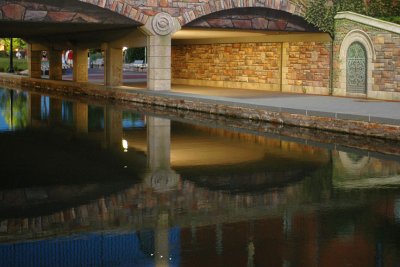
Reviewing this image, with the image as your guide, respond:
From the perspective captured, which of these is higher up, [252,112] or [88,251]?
[252,112]

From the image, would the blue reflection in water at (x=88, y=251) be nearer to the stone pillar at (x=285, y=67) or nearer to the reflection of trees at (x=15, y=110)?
the reflection of trees at (x=15, y=110)

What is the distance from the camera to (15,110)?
26141 millimetres

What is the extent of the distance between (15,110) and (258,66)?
13.3 metres

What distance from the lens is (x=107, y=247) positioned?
23.7 feet

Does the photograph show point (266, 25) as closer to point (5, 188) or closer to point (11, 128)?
point (11, 128)

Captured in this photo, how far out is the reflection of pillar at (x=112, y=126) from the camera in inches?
677

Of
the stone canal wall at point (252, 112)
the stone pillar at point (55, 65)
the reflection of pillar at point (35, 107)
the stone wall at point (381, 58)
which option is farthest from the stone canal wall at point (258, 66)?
the reflection of pillar at point (35, 107)

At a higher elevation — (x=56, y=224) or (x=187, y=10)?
(x=187, y=10)

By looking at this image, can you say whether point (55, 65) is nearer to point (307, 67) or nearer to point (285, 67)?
point (285, 67)

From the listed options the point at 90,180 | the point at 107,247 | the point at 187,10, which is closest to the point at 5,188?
the point at 90,180

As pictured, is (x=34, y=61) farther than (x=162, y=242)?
Yes

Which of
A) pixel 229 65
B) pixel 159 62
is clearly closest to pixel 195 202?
pixel 159 62

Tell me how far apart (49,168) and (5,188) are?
2017 mm

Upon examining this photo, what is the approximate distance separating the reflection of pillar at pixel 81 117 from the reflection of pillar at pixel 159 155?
1891mm
